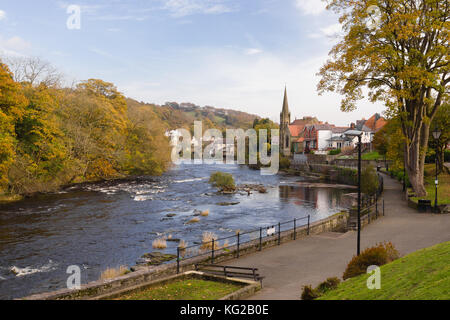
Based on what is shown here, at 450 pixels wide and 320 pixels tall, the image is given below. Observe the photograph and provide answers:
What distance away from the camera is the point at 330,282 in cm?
937

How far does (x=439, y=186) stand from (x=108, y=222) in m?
29.0

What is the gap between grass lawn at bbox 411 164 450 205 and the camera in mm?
25142

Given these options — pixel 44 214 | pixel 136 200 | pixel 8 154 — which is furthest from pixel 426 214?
pixel 8 154

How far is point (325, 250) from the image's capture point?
50.5 feet

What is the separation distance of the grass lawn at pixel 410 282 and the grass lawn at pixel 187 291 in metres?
3.24

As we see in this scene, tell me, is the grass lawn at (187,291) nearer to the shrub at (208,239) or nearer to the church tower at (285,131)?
the shrub at (208,239)

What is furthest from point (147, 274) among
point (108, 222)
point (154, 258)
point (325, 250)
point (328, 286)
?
point (108, 222)

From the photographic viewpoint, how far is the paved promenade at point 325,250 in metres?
11.5

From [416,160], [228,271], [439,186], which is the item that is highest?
[416,160]

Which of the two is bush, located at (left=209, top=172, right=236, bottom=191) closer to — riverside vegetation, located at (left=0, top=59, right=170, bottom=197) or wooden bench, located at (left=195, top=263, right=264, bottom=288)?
riverside vegetation, located at (left=0, top=59, right=170, bottom=197)

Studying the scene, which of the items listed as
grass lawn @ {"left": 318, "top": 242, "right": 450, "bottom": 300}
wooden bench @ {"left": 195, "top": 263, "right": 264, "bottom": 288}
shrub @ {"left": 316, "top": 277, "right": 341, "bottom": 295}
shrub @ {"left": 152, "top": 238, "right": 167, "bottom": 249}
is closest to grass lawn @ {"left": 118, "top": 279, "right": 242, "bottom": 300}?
wooden bench @ {"left": 195, "top": 263, "right": 264, "bottom": 288}

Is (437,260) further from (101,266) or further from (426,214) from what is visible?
(426,214)

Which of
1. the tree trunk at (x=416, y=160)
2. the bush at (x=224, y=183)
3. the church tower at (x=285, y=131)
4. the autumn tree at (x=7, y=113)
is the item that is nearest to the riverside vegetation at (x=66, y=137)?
the autumn tree at (x=7, y=113)

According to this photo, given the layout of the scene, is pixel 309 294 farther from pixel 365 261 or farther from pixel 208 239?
pixel 208 239
